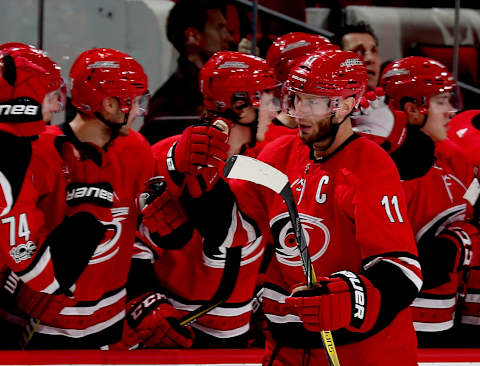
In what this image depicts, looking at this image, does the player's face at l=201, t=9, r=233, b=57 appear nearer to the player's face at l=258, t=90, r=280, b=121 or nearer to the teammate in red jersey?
the player's face at l=258, t=90, r=280, b=121

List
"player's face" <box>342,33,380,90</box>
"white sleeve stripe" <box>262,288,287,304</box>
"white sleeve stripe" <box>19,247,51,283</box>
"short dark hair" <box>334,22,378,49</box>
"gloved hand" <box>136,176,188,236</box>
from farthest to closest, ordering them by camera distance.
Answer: "short dark hair" <box>334,22,378,49</box>, "player's face" <box>342,33,380,90</box>, "white sleeve stripe" <box>19,247,51,283</box>, "gloved hand" <box>136,176,188,236</box>, "white sleeve stripe" <box>262,288,287,304</box>

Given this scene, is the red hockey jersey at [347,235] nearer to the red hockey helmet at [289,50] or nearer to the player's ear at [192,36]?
the red hockey helmet at [289,50]

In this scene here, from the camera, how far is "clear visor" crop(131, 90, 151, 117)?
2.35 meters

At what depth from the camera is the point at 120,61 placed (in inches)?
92.3

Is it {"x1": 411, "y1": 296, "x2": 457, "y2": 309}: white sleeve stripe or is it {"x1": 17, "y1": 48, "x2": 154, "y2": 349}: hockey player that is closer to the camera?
{"x1": 17, "y1": 48, "x2": 154, "y2": 349}: hockey player

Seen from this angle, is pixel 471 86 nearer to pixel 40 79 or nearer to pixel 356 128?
pixel 356 128

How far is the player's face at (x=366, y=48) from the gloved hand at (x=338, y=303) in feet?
6.56

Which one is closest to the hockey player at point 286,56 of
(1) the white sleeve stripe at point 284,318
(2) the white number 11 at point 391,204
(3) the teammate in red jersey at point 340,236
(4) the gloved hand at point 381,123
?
(4) the gloved hand at point 381,123

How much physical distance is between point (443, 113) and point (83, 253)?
130cm

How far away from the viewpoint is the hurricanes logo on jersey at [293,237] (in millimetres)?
1658

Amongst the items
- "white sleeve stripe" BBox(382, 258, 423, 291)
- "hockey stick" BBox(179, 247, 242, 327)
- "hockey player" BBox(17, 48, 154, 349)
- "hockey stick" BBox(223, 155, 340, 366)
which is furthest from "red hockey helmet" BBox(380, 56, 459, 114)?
"hockey stick" BBox(223, 155, 340, 366)

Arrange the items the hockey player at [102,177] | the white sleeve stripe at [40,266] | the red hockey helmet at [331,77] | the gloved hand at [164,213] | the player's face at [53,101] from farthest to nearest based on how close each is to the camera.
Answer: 1. the hockey player at [102,177]
2. the player's face at [53,101]
3. the white sleeve stripe at [40,266]
4. the gloved hand at [164,213]
5. the red hockey helmet at [331,77]

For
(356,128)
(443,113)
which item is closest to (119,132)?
(356,128)

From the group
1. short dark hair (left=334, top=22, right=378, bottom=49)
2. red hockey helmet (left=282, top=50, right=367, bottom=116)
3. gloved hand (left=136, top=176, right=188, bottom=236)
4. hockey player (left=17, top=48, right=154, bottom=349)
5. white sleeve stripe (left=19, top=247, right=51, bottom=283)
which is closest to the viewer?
red hockey helmet (left=282, top=50, right=367, bottom=116)
